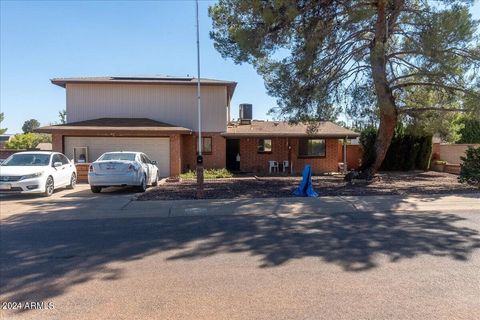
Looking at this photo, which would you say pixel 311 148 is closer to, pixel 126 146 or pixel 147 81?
pixel 147 81

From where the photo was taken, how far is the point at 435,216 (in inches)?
376

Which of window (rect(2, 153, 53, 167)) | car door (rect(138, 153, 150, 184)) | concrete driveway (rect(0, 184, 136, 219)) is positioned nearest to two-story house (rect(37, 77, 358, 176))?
car door (rect(138, 153, 150, 184))

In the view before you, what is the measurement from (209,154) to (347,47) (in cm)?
1060

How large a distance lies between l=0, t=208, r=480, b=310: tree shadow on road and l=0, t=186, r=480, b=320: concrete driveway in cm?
2

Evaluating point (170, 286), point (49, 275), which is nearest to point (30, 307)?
point (49, 275)

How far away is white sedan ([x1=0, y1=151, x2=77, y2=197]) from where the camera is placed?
1325 cm

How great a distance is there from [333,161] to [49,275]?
883 inches

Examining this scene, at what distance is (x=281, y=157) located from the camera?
83.5 feet

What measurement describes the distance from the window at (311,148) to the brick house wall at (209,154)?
504cm

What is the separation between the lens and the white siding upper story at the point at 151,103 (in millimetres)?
23906

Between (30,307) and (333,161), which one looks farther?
(333,161)

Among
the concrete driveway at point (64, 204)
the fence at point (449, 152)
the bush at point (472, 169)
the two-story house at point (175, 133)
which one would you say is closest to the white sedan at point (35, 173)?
the concrete driveway at point (64, 204)

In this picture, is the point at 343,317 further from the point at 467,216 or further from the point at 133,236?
the point at 467,216

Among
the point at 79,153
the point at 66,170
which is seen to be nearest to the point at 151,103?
the point at 79,153
